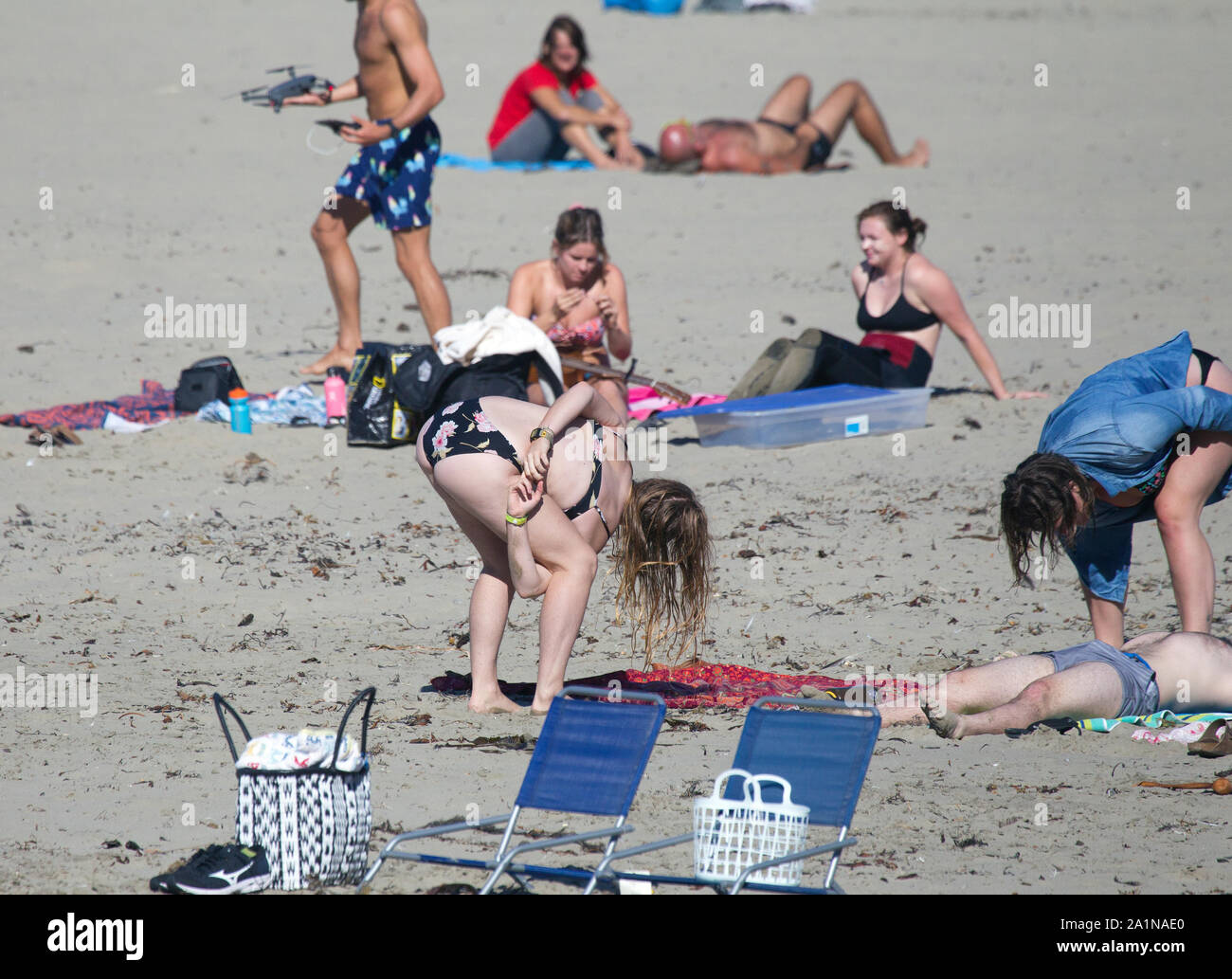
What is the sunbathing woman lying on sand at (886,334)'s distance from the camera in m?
7.79

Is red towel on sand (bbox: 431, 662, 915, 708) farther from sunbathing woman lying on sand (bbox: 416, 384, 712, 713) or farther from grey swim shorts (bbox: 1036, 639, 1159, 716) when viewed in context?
grey swim shorts (bbox: 1036, 639, 1159, 716)

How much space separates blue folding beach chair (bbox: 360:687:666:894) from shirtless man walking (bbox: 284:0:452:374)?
16.1 ft

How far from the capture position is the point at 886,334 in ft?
26.2

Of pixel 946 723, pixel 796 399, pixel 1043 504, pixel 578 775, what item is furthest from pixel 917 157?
pixel 578 775

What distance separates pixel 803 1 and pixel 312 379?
1606cm

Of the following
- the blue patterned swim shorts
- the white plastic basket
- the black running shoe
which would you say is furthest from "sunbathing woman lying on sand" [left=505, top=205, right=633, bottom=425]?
the black running shoe

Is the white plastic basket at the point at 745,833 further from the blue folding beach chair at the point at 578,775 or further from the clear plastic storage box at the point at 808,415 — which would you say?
the clear plastic storage box at the point at 808,415

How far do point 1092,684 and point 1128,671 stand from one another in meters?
0.15

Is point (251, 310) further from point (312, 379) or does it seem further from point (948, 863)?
point (948, 863)

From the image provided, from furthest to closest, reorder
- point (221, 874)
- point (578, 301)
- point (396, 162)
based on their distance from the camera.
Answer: point (396, 162) < point (578, 301) < point (221, 874)

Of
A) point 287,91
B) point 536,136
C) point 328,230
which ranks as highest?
point 536,136

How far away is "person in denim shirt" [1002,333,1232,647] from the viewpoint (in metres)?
4.41

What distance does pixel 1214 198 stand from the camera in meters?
12.7

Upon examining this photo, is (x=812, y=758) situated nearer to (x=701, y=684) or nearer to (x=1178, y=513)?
(x=701, y=684)
